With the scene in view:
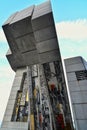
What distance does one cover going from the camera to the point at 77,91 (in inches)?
145

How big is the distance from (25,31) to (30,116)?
366 centimetres

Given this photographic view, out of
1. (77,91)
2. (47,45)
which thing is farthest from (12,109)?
(77,91)

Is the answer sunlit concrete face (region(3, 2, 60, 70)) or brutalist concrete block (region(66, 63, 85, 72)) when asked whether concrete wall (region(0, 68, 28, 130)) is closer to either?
sunlit concrete face (region(3, 2, 60, 70))

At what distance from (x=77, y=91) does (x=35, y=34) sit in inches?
110

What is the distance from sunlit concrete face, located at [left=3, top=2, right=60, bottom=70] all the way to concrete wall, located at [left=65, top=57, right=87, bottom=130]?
4.08 feet

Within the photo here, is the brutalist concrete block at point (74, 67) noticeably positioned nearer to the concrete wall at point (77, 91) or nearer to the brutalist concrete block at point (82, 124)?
the concrete wall at point (77, 91)

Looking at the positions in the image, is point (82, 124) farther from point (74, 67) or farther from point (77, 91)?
point (74, 67)

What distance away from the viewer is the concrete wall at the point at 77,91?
319cm

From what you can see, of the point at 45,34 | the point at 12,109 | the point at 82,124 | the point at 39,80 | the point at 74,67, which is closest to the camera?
the point at 82,124

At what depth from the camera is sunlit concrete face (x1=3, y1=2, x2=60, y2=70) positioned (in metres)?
4.74

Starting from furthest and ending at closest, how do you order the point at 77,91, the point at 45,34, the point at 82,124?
the point at 45,34 < the point at 77,91 < the point at 82,124

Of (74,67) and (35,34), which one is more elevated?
(35,34)

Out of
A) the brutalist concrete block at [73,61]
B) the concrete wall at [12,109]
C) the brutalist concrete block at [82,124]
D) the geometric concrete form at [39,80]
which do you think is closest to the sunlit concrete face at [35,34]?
the geometric concrete form at [39,80]

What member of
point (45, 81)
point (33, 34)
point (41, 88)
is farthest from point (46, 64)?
point (33, 34)
